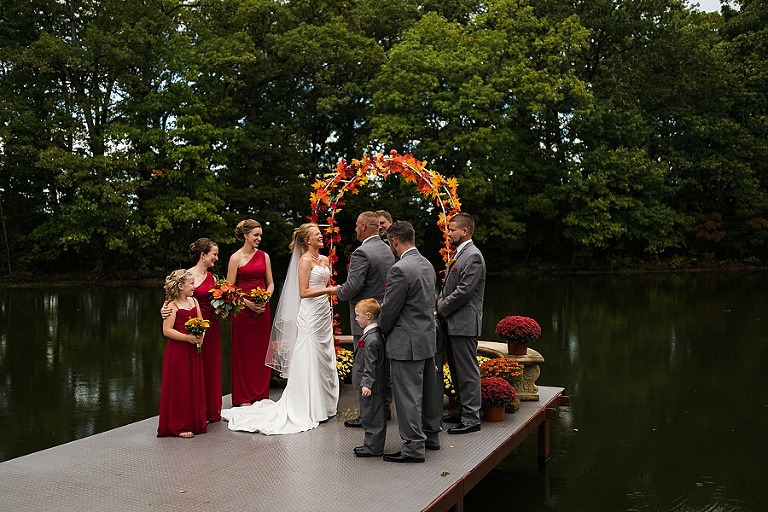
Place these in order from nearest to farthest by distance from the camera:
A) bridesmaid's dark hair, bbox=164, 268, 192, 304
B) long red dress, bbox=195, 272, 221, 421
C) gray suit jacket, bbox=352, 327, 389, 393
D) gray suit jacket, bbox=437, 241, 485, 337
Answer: gray suit jacket, bbox=352, 327, 389, 393
gray suit jacket, bbox=437, 241, 485, 337
bridesmaid's dark hair, bbox=164, 268, 192, 304
long red dress, bbox=195, 272, 221, 421

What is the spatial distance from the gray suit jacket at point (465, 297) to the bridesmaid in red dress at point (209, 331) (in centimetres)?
236

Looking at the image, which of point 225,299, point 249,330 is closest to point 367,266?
point 225,299

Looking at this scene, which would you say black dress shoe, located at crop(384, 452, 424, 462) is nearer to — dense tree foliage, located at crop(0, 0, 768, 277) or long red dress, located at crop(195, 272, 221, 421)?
long red dress, located at crop(195, 272, 221, 421)

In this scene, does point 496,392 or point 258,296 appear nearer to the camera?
point 496,392

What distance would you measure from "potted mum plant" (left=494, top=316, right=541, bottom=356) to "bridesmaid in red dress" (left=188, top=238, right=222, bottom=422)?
311 centimetres

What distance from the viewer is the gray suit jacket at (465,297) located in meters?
7.20

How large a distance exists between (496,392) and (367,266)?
5.82 ft

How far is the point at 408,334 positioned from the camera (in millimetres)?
6359

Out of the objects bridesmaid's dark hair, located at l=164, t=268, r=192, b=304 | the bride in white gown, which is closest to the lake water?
the bride in white gown

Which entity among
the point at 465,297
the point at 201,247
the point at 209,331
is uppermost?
the point at 201,247

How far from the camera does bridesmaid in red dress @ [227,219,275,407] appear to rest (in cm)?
862

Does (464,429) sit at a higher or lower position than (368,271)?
lower

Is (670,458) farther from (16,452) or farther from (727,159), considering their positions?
(727,159)

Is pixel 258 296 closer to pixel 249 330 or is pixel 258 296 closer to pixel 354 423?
pixel 249 330
